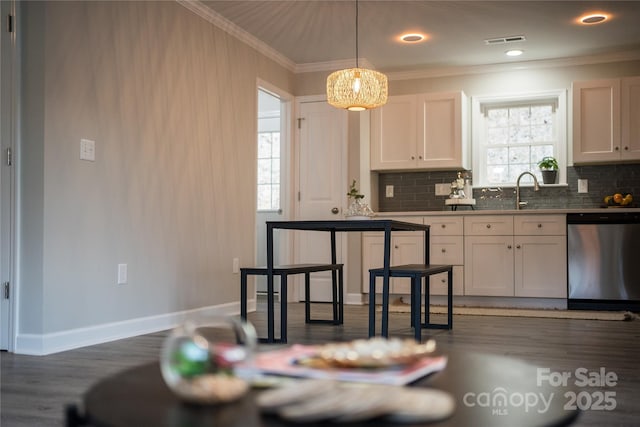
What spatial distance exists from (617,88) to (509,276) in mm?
1965

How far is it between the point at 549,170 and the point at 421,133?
1.28 meters

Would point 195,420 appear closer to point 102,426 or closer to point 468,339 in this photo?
point 102,426

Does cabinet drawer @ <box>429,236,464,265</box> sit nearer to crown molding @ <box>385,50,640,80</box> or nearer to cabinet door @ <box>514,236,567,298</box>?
cabinet door @ <box>514,236,567,298</box>

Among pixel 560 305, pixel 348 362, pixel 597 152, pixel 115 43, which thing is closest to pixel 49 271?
pixel 115 43

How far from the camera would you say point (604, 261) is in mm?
5684

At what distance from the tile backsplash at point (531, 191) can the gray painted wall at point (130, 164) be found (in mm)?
1808

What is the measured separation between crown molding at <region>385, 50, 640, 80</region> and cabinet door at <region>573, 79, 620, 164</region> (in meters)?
0.31

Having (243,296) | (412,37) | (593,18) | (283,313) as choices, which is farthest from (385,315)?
(593,18)

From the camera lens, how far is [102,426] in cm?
86

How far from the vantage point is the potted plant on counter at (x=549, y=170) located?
20.9ft

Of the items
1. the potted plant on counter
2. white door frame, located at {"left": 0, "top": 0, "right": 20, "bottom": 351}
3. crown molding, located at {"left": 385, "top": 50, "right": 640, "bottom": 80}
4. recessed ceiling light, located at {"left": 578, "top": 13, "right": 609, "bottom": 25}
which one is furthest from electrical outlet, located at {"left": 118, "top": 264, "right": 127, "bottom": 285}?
the potted plant on counter

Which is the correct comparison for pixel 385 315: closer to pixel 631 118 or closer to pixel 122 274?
pixel 122 274

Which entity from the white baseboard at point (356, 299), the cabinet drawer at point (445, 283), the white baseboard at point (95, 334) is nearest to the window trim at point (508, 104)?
the cabinet drawer at point (445, 283)

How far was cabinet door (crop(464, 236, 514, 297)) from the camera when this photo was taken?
5.95 metres
